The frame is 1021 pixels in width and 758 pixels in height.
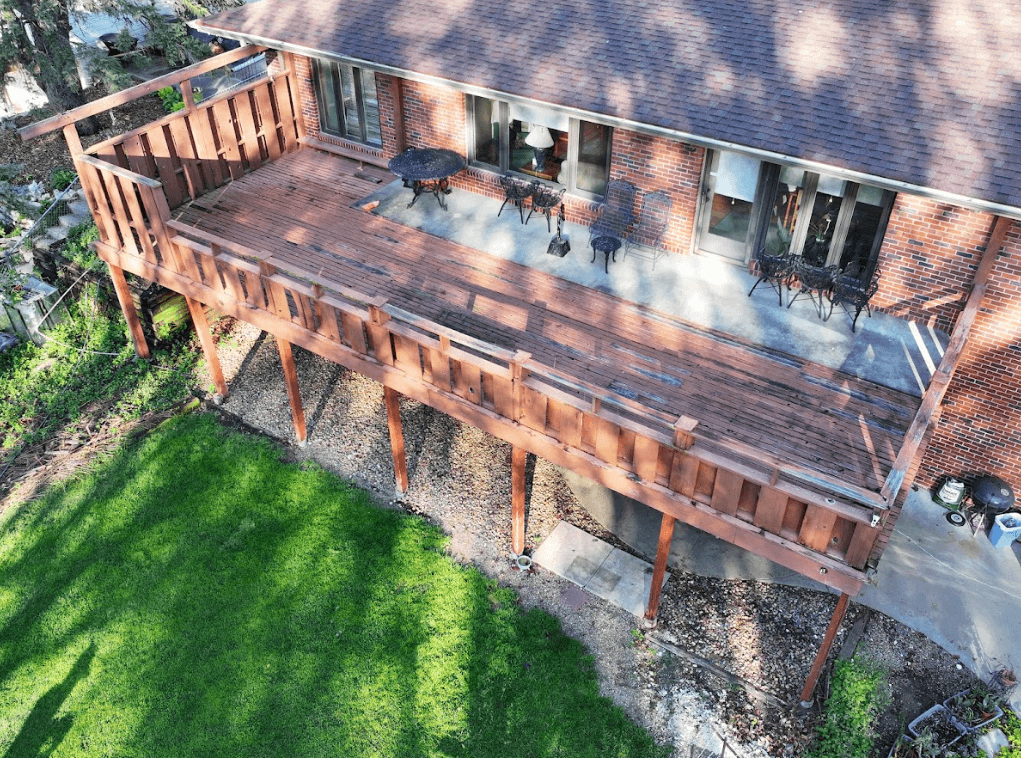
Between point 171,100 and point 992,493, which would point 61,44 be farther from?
point 992,493

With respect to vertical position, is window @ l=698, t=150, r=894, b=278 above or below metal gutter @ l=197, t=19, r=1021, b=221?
below

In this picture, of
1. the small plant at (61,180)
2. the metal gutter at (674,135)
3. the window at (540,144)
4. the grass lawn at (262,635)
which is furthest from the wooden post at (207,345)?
the small plant at (61,180)

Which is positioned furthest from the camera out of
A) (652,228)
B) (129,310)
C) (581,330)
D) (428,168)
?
(129,310)

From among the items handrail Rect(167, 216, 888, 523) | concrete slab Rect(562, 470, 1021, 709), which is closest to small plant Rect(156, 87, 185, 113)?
handrail Rect(167, 216, 888, 523)

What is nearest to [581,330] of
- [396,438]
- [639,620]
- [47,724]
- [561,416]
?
[561,416]

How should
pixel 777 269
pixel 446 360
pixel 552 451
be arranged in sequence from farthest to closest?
pixel 777 269 < pixel 446 360 < pixel 552 451

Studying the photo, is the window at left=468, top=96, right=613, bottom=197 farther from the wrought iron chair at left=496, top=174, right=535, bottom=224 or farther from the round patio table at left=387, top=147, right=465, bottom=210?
the round patio table at left=387, top=147, right=465, bottom=210
